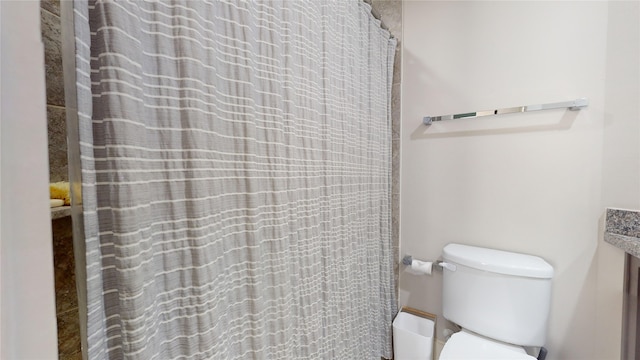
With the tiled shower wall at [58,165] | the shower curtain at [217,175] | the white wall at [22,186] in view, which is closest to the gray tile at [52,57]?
the tiled shower wall at [58,165]

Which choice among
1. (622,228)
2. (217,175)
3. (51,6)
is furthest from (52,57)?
(622,228)

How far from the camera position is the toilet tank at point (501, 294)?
1.07 meters

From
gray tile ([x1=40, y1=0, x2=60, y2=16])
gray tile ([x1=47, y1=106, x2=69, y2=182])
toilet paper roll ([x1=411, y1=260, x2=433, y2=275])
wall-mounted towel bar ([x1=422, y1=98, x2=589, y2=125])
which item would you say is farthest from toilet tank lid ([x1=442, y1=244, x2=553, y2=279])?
gray tile ([x1=40, y1=0, x2=60, y2=16])

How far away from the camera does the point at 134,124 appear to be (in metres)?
0.47

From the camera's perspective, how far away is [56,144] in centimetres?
59

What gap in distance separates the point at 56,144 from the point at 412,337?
1665 mm

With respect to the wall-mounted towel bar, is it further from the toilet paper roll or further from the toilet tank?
the toilet paper roll

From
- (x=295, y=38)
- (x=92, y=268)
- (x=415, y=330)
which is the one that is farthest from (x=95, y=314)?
(x=415, y=330)

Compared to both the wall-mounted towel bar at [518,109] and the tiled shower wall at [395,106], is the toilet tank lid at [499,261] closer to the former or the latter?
the tiled shower wall at [395,106]

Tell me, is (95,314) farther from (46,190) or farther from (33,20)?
(33,20)

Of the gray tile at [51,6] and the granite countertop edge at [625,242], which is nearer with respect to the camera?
the gray tile at [51,6]

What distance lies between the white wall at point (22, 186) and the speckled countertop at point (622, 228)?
1.54 m

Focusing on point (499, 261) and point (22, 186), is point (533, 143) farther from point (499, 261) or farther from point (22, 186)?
point (22, 186)

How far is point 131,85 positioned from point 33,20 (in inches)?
10.9
